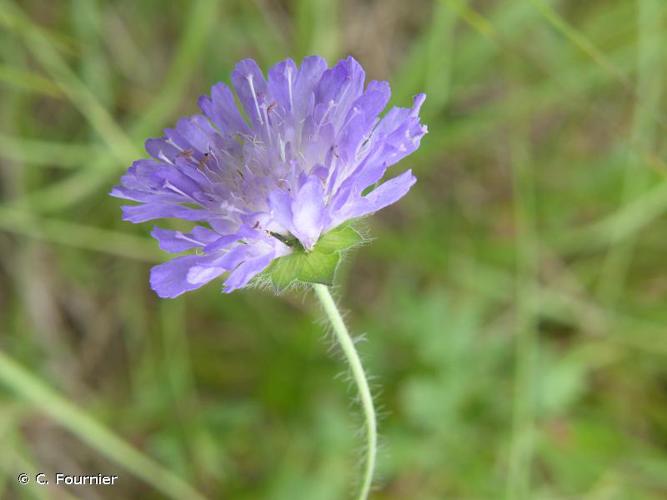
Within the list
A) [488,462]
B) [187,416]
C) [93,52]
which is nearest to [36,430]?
[187,416]

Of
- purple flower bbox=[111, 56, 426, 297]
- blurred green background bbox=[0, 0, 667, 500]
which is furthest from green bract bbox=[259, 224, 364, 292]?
blurred green background bbox=[0, 0, 667, 500]

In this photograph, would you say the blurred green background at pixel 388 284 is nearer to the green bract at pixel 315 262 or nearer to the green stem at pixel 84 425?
the green stem at pixel 84 425

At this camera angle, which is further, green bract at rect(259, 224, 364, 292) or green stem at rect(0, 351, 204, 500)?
green stem at rect(0, 351, 204, 500)

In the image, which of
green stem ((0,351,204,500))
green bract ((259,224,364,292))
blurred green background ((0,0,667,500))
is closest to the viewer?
green bract ((259,224,364,292))

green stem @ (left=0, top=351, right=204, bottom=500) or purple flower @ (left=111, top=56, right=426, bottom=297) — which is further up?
green stem @ (left=0, top=351, right=204, bottom=500)

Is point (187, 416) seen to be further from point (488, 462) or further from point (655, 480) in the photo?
point (655, 480)

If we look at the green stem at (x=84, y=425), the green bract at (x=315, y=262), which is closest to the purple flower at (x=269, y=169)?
the green bract at (x=315, y=262)

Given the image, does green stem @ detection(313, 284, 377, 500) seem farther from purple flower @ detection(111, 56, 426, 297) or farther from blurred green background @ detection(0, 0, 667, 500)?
blurred green background @ detection(0, 0, 667, 500)
